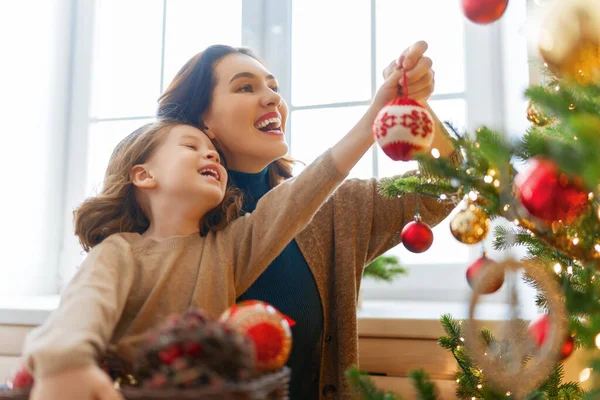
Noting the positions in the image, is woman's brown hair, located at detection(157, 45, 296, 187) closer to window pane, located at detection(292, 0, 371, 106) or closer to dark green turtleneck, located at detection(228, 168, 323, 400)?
dark green turtleneck, located at detection(228, 168, 323, 400)

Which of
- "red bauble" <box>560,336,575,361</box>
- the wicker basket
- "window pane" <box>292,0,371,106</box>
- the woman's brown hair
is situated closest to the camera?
the wicker basket

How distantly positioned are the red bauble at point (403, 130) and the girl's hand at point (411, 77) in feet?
0.40

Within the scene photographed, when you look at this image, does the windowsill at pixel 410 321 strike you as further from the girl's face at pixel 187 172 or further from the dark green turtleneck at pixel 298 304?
the girl's face at pixel 187 172

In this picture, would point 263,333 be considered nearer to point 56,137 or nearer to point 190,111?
point 190,111

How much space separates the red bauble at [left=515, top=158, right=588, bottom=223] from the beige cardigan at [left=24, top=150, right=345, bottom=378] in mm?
315

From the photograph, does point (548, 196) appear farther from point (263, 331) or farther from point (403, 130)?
point (263, 331)

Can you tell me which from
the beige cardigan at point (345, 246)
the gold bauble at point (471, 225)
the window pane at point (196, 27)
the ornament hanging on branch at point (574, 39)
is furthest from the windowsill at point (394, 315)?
the window pane at point (196, 27)

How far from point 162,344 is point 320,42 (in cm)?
143

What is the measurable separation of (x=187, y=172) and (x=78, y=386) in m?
0.37

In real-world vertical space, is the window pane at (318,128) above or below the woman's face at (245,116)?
above

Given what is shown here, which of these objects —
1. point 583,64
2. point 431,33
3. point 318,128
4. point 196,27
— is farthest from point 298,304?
point 196,27

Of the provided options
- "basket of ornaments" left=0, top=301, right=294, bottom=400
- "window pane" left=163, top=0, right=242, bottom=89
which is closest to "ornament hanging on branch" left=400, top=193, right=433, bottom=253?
"basket of ornaments" left=0, top=301, right=294, bottom=400

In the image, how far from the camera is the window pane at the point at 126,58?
1.97 metres

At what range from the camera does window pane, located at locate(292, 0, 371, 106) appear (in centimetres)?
174
